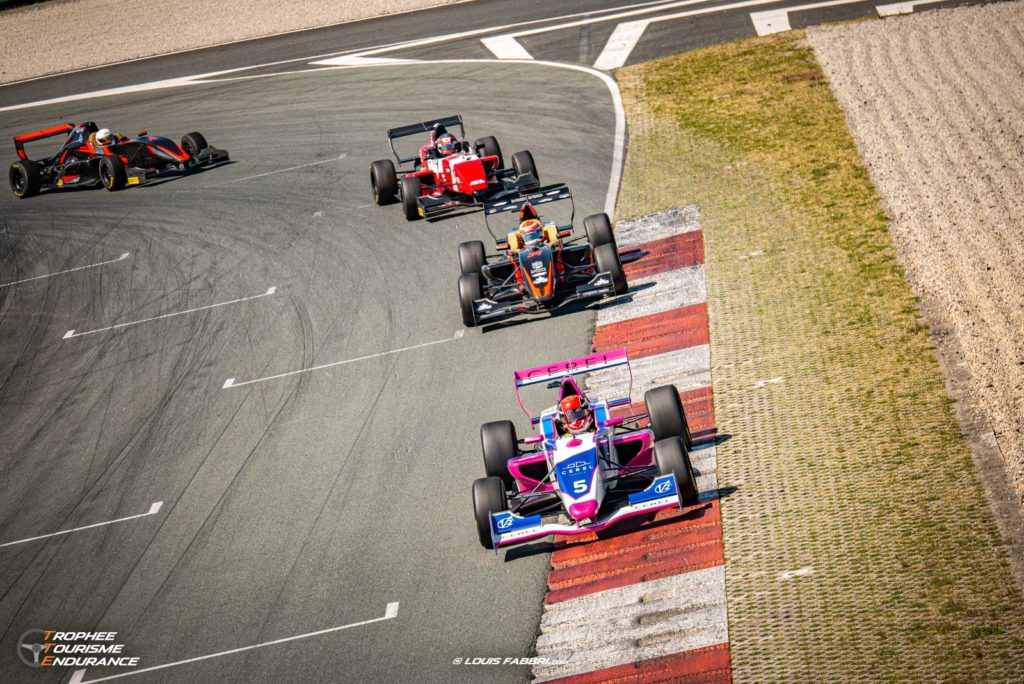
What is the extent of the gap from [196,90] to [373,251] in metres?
18.6

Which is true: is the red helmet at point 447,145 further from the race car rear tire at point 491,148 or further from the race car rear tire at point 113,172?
the race car rear tire at point 113,172

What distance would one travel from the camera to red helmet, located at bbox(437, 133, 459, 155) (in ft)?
76.7

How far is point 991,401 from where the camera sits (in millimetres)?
12594

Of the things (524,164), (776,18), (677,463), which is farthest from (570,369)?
(776,18)

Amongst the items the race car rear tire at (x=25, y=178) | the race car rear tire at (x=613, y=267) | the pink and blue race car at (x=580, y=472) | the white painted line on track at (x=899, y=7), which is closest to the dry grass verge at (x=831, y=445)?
the pink and blue race car at (x=580, y=472)

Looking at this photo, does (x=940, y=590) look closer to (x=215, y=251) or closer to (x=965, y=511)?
(x=965, y=511)

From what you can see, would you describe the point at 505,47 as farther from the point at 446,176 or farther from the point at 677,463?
the point at 677,463

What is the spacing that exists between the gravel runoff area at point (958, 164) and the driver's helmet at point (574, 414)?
184 inches

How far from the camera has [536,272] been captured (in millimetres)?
17438

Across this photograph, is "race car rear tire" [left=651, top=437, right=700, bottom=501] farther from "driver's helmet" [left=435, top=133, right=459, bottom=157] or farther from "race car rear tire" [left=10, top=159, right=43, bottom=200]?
"race car rear tire" [left=10, top=159, right=43, bottom=200]

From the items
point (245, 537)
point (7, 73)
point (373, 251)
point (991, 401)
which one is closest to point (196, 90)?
point (7, 73)

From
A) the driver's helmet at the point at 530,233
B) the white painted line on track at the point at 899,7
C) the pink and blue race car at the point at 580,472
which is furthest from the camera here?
the white painted line on track at the point at 899,7

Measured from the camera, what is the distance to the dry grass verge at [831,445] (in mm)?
9664

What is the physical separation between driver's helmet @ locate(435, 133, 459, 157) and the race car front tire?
43.1ft
